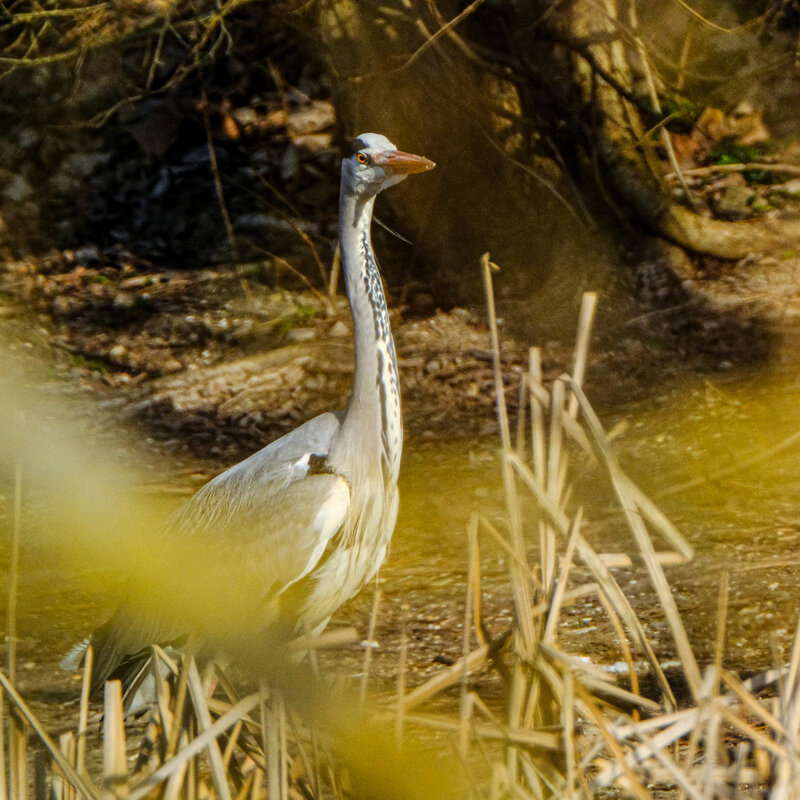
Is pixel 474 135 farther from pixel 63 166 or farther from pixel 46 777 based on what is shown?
pixel 46 777

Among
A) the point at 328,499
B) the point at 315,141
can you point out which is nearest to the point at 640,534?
the point at 328,499

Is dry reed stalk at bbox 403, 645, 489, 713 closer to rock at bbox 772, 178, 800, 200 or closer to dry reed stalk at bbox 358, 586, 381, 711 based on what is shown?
dry reed stalk at bbox 358, 586, 381, 711

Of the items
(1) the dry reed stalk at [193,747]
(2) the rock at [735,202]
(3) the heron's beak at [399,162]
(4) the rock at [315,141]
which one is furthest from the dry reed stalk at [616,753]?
(4) the rock at [315,141]

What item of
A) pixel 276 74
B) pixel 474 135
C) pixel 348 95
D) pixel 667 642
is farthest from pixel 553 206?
pixel 667 642

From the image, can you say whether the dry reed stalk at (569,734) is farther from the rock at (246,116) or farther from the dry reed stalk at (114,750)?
the rock at (246,116)

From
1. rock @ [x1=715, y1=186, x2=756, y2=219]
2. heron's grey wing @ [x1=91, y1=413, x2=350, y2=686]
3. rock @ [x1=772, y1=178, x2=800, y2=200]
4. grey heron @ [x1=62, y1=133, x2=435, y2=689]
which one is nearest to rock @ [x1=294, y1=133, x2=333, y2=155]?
rock @ [x1=715, y1=186, x2=756, y2=219]

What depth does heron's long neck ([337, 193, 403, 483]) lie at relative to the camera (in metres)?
3.23

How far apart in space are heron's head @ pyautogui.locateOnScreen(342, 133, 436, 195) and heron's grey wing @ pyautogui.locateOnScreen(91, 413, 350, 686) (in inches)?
28.6

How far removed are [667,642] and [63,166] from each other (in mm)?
7018

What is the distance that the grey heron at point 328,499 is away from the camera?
10.3ft

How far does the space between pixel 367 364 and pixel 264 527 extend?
57 cm

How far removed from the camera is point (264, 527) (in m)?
3.17

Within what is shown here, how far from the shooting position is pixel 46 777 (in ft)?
7.13

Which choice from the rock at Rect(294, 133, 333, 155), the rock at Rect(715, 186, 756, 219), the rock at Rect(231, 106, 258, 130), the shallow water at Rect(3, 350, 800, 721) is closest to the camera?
the shallow water at Rect(3, 350, 800, 721)
